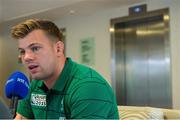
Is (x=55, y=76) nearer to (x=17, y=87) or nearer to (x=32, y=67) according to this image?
(x=32, y=67)

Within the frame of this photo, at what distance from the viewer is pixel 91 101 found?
128cm

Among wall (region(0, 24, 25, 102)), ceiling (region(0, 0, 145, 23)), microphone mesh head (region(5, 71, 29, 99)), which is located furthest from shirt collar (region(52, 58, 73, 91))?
wall (region(0, 24, 25, 102))

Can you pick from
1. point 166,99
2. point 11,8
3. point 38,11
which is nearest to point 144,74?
point 166,99

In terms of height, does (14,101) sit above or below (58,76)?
below

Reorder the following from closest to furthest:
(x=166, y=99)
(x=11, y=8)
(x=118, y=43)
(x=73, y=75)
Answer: (x=73, y=75), (x=166, y=99), (x=118, y=43), (x=11, y=8)

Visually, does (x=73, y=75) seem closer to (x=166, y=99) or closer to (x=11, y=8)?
(x=166, y=99)

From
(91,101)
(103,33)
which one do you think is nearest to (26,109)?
(91,101)

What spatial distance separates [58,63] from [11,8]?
3894 millimetres

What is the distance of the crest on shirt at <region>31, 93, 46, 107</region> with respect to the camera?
4.99ft

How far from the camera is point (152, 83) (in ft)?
14.7

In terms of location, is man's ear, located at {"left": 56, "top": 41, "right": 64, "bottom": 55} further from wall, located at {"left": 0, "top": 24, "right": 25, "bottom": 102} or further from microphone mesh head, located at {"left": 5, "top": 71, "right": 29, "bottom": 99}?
wall, located at {"left": 0, "top": 24, "right": 25, "bottom": 102}

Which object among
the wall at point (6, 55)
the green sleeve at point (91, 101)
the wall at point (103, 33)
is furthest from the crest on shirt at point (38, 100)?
the wall at point (6, 55)

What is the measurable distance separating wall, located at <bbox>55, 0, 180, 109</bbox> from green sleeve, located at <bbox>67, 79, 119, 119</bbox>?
2.98m

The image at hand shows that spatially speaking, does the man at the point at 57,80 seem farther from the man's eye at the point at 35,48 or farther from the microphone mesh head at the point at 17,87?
the microphone mesh head at the point at 17,87
